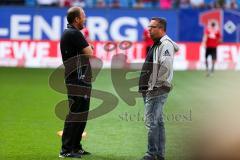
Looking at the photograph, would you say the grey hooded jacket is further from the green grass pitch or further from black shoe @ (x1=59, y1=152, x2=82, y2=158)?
black shoe @ (x1=59, y1=152, x2=82, y2=158)

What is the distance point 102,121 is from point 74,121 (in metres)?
3.64

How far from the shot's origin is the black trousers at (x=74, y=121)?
9711 millimetres

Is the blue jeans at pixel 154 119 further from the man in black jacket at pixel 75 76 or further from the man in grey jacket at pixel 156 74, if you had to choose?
the man in black jacket at pixel 75 76

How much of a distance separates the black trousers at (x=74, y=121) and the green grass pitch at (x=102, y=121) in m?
0.29

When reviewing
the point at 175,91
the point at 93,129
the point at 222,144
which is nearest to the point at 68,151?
the point at 93,129

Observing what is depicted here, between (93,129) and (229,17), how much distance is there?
17671 mm

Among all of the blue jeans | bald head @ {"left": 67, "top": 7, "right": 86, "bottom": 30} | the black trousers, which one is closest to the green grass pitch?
the black trousers

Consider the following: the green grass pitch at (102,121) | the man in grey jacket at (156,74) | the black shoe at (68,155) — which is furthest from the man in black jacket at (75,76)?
the man in grey jacket at (156,74)

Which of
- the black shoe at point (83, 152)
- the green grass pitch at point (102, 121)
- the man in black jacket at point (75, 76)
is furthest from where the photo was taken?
the green grass pitch at point (102, 121)

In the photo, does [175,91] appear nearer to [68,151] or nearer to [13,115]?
[13,115]

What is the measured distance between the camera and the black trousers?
971cm

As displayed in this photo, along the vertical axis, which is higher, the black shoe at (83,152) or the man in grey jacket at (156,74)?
the man in grey jacket at (156,74)

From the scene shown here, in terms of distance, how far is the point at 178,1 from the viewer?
30.3 m

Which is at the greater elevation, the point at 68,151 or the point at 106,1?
the point at 106,1
